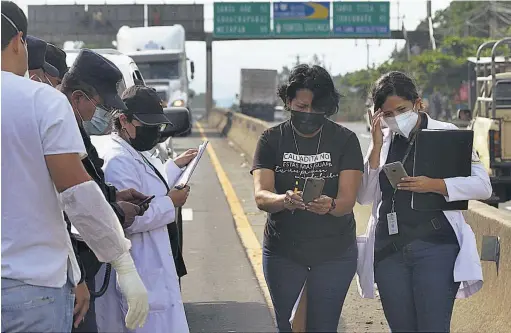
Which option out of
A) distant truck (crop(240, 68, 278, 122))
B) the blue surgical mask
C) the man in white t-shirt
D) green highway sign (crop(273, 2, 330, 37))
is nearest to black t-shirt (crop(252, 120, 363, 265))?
the blue surgical mask

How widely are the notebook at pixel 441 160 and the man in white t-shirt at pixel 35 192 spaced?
1993 mm

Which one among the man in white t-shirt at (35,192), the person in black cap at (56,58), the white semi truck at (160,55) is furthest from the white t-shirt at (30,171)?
the white semi truck at (160,55)

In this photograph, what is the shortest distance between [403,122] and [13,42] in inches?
88.0

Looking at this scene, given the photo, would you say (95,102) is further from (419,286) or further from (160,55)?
(160,55)

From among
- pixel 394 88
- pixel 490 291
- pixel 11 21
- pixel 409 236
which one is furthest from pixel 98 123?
pixel 490 291

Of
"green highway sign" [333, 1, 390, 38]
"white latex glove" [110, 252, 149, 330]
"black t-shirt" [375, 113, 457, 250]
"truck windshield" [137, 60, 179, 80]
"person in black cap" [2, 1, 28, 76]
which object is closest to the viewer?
"person in black cap" [2, 1, 28, 76]

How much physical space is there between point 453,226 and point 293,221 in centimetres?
85

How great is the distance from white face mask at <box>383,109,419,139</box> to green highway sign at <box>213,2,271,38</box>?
2082 inches

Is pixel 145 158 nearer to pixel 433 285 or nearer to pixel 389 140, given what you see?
pixel 389 140

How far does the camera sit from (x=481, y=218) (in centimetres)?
680

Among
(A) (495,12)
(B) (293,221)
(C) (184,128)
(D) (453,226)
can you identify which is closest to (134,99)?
(B) (293,221)

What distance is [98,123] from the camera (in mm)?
5059

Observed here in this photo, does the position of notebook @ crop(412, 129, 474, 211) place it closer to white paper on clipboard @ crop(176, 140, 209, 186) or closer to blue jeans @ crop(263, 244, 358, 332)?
blue jeans @ crop(263, 244, 358, 332)

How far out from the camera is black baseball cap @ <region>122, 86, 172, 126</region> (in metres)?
5.34
